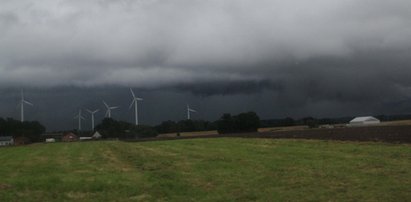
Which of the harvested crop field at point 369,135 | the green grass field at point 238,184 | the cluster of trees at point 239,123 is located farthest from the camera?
the cluster of trees at point 239,123

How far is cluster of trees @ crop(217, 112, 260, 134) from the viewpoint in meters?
162

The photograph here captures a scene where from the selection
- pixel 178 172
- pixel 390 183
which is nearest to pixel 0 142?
pixel 178 172

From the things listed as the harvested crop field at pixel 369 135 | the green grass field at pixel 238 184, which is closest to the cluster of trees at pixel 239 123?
the harvested crop field at pixel 369 135

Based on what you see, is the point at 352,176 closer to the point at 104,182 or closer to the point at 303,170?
the point at 303,170

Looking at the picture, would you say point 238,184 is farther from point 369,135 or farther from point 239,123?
point 239,123

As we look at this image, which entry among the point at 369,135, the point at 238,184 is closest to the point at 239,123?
the point at 369,135

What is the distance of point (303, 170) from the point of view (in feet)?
82.1

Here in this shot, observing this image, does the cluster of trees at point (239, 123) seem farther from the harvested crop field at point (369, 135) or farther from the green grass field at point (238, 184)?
the green grass field at point (238, 184)

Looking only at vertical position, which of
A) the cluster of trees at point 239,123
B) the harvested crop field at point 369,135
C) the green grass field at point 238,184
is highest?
the cluster of trees at point 239,123

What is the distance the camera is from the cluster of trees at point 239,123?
16162 cm

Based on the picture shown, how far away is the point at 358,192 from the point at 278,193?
2.62m

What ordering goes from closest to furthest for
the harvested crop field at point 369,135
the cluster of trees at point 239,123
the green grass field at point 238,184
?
1. the green grass field at point 238,184
2. the harvested crop field at point 369,135
3. the cluster of trees at point 239,123

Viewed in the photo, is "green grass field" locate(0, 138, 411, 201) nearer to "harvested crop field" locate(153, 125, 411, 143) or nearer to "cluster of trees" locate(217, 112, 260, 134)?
"harvested crop field" locate(153, 125, 411, 143)

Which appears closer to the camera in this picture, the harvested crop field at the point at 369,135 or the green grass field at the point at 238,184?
the green grass field at the point at 238,184
